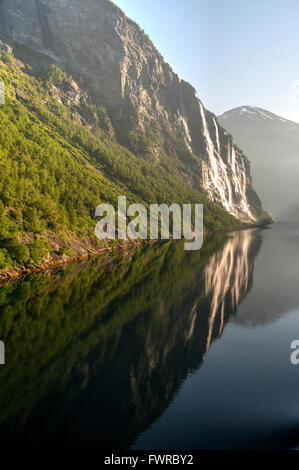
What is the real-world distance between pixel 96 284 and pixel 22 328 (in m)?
16.2

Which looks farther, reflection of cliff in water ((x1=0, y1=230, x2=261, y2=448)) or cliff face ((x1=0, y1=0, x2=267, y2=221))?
cliff face ((x1=0, y1=0, x2=267, y2=221))

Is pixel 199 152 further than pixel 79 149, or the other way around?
pixel 199 152

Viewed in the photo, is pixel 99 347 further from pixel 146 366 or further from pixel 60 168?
pixel 60 168

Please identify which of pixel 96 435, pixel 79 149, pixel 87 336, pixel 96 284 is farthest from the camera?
pixel 79 149

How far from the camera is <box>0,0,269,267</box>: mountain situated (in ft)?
306

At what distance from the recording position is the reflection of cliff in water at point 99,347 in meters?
14.0

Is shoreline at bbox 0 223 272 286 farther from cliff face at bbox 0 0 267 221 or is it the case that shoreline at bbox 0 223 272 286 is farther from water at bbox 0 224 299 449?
cliff face at bbox 0 0 267 221

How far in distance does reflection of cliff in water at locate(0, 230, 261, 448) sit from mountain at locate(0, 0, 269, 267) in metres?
31.8

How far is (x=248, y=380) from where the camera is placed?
720 inches

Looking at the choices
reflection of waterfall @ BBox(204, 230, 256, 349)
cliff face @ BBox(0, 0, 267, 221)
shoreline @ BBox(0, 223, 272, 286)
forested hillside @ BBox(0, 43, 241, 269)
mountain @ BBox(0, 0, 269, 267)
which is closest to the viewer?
reflection of waterfall @ BBox(204, 230, 256, 349)

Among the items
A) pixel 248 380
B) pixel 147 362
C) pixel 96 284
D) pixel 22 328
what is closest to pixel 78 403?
pixel 147 362

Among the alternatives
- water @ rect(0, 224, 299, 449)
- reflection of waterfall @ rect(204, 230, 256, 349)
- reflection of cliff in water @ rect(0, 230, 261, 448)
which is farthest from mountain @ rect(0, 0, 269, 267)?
water @ rect(0, 224, 299, 449)

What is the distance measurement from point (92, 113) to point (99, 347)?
150 m

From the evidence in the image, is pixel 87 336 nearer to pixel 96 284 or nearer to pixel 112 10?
pixel 96 284
